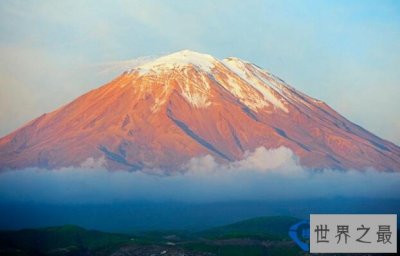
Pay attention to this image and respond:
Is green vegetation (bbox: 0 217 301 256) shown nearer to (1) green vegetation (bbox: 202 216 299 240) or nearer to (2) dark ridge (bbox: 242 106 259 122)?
(1) green vegetation (bbox: 202 216 299 240)

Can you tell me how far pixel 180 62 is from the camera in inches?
4060

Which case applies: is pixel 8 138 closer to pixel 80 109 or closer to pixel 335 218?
pixel 80 109

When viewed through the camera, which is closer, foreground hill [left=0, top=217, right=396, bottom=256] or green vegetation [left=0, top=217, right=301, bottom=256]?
foreground hill [left=0, top=217, right=396, bottom=256]

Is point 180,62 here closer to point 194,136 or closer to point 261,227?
point 194,136

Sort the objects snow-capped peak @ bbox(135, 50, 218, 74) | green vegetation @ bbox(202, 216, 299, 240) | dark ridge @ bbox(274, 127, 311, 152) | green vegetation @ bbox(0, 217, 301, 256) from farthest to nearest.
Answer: snow-capped peak @ bbox(135, 50, 218, 74), dark ridge @ bbox(274, 127, 311, 152), green vegetation @ bbox(202, 216, 299, 240), green vegetation @ bbox(0, 217, 301, 256)

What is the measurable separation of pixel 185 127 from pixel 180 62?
32.7 ft

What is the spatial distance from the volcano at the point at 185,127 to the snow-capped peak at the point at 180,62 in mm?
132

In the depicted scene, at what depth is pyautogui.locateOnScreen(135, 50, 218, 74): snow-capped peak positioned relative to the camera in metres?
103

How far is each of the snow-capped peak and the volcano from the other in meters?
0.13
